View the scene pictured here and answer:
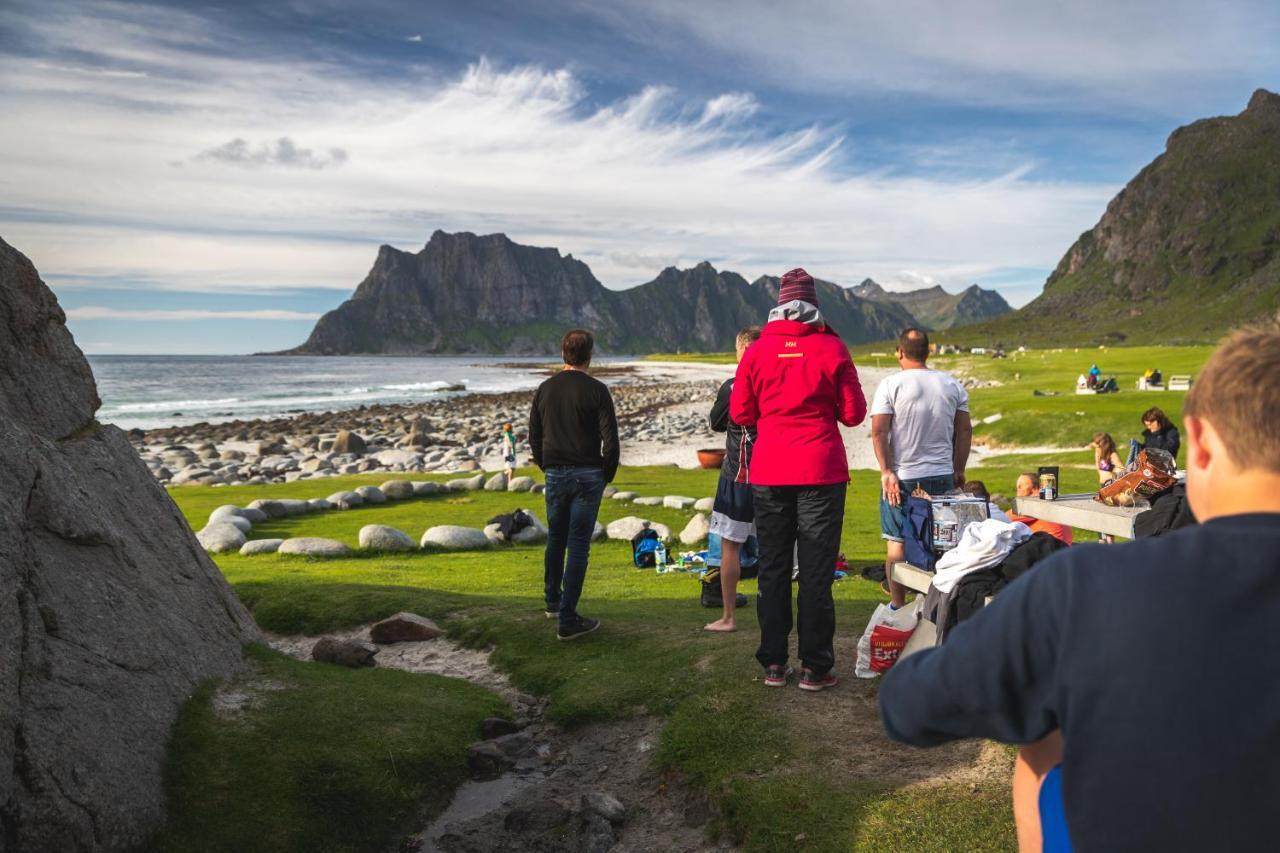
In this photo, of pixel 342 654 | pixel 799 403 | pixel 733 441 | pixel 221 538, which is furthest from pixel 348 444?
pixel 799 403

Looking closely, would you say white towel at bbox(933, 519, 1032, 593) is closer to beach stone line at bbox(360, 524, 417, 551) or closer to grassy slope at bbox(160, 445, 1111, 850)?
grassy slope at bbox(160, 445, 1111, 850)

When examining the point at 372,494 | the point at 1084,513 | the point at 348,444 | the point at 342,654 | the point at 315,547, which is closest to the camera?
the point at 342,654

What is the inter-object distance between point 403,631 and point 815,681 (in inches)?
224

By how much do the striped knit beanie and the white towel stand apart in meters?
2.42

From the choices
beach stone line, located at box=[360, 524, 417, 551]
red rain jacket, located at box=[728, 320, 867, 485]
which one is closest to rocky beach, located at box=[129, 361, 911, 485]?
beach stone line, located at box=[360, 524, 417, 551]

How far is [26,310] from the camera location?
24.3 ft

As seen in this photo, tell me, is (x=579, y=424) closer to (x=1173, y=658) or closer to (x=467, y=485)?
(x=1173, y=658)

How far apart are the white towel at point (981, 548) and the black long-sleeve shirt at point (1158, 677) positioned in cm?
426

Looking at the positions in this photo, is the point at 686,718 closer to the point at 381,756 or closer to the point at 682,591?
the point at 381,756

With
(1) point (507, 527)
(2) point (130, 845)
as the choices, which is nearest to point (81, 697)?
(2) point (130, 845)

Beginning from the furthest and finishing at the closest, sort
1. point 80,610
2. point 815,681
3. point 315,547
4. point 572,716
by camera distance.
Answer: point 315,547 < point 572,716 < point 815,681 < point 80,610

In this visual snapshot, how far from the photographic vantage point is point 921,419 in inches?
349

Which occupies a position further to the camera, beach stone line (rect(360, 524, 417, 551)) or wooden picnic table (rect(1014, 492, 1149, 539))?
beach stone line (rect(360, 524, 417, 551))

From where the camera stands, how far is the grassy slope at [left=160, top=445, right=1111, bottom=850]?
570 cm
